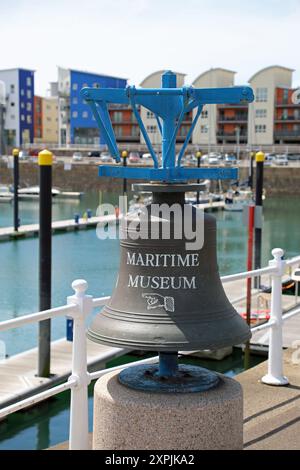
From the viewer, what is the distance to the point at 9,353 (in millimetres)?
13906

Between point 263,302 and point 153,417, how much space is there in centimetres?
1264

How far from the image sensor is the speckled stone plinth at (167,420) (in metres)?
3.62

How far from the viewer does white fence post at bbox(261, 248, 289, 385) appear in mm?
6082

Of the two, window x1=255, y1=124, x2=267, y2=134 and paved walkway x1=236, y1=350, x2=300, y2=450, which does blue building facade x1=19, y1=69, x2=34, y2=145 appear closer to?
window x1=255, y1=124, x2=267, y2=134

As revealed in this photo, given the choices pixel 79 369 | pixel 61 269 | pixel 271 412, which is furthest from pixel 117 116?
pixel 79 369

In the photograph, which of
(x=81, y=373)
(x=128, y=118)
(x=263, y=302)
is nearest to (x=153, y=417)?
(x=81, y=373)

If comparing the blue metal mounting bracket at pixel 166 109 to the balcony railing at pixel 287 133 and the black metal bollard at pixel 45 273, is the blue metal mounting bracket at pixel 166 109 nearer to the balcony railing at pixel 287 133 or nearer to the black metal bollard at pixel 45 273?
the black metal bollard at pixel 45 273

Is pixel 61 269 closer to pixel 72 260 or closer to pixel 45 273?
pixel 72 260

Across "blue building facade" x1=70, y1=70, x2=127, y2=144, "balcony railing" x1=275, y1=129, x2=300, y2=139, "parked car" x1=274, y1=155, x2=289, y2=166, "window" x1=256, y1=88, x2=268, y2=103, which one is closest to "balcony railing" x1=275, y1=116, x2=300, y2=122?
"balcony railing" x1=275, y1=129, x2=300, y2=139

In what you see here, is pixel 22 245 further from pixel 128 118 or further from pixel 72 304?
pixel 128 118

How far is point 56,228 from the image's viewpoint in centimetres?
3809

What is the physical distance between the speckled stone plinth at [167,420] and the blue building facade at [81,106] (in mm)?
95407

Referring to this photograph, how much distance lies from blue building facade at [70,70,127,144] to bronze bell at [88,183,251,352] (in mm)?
95150

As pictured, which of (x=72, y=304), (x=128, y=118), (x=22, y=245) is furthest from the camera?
(x=128, y=118)
